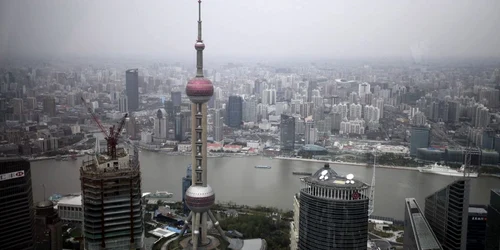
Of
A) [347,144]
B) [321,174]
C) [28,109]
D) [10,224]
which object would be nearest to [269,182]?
[347,144]

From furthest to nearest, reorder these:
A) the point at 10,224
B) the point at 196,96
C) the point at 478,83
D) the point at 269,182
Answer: the point at 269,182 → the point at 478,83 → the point at 196,96 → the point at 10,224

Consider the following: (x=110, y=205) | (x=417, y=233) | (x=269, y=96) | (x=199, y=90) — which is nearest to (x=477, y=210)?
(x=417, y=233)

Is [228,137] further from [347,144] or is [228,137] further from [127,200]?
[127,200]

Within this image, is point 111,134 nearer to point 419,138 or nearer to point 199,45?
point 199,45

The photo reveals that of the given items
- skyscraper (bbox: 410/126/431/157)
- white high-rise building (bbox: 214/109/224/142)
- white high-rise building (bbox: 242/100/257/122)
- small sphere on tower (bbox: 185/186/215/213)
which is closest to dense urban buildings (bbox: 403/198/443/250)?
small sphere on tower (bbox: 185/186/215/213)

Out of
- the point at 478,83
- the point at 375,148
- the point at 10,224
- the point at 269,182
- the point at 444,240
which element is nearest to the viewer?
the point at 10,224

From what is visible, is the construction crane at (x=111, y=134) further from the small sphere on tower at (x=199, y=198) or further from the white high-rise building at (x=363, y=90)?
the white high-rise building at (x=363, y=90)

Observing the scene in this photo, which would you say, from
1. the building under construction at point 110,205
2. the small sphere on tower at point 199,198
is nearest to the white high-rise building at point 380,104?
the small sphere on tower at point 199,198
